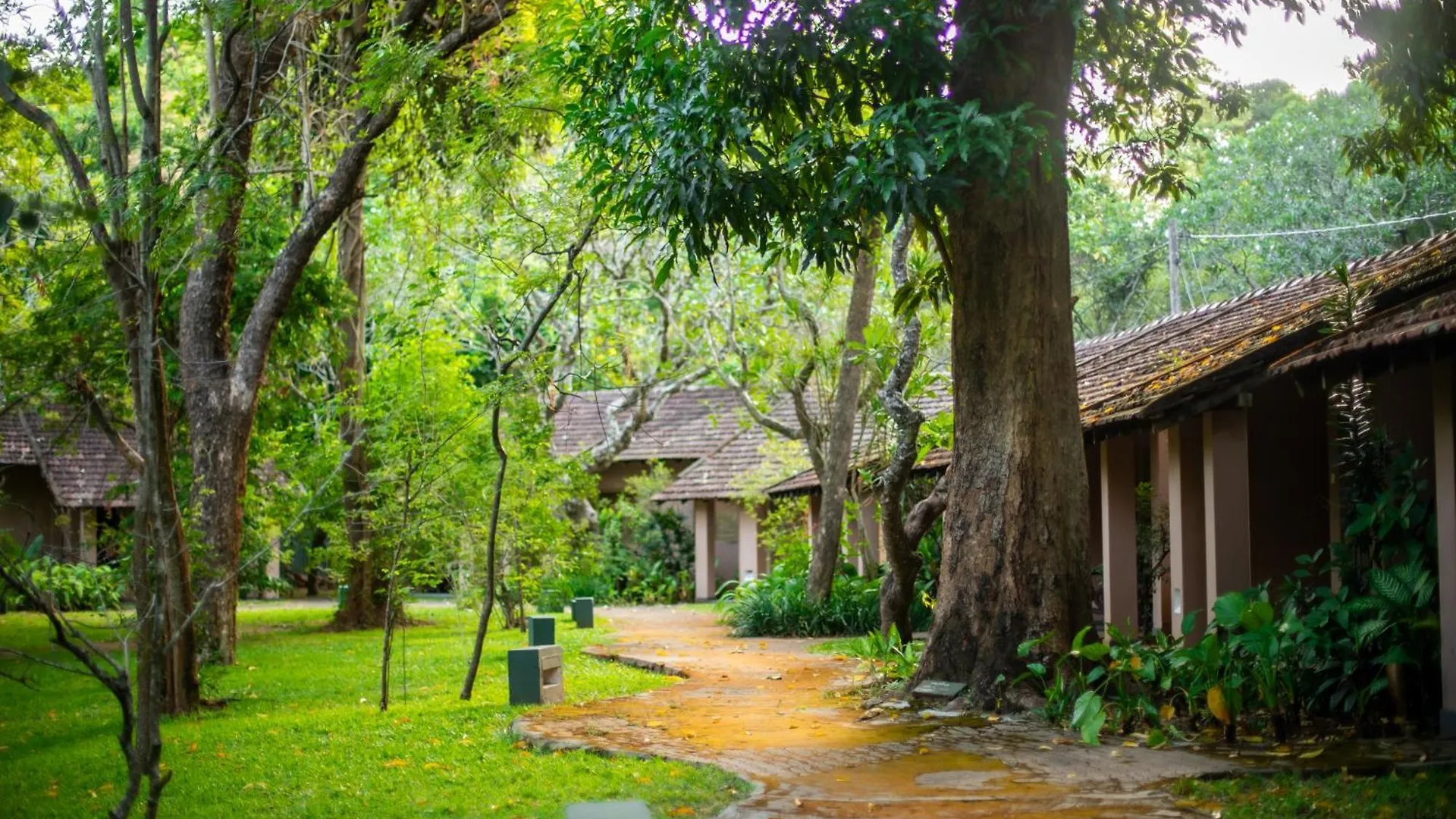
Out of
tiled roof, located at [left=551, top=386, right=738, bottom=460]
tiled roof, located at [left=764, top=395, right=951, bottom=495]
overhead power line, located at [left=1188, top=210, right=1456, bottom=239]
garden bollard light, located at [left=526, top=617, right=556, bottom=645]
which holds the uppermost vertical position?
overhead power line, located at [left=1188, top=210, right=1456, bottom=239]

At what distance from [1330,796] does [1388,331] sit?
108 inches

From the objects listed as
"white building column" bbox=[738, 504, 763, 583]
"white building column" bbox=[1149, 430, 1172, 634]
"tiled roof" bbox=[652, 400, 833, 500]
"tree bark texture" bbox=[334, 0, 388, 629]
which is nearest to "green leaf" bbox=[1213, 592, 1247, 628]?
"white building column" bbox=[1149, 430, 1172, 634]

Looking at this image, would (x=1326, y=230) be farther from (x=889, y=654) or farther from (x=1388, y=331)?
(x=1388, y=331)

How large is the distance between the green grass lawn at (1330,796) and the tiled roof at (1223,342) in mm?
3734

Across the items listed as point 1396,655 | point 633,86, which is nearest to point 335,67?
point 633,86

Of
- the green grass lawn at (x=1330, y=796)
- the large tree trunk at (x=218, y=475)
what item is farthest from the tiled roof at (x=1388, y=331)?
the large tree trunk at (x=218, y=475)

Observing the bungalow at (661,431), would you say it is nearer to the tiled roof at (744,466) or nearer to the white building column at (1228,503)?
the tiled roof at (744,466)

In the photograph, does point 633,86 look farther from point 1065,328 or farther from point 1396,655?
point 1396,655

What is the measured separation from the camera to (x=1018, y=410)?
9891 mm

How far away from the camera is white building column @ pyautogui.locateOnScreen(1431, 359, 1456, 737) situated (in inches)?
313

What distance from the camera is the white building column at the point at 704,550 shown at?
94.4ft

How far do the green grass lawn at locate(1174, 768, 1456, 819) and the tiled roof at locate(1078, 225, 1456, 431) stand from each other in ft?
12.3

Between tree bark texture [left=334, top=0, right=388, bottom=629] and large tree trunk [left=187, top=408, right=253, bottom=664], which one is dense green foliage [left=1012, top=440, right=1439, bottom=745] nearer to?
large tree trunk [left=187, top=408, right=253, bottom=664]

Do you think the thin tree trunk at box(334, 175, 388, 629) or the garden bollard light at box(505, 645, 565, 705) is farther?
the thin tree trunk at box(334, 175, 388, 629)
